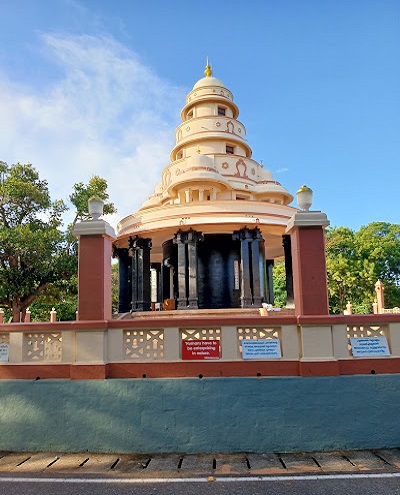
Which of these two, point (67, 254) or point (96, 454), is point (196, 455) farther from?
point (67, 254)

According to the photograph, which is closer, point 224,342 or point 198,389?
point 198,389

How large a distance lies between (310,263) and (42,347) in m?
4.89

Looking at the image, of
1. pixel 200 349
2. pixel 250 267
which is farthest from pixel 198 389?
pixel 250 267

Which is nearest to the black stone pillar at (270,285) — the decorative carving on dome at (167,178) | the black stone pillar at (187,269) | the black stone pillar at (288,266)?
the black stone pillar at (288,266)

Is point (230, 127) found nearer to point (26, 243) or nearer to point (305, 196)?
point (26, 243)

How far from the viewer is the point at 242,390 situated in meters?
6.38

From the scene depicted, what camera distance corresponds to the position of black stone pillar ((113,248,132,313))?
1972cm

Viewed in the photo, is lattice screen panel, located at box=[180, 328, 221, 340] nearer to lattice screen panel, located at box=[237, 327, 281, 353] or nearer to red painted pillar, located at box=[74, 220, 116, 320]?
lattice screen panel, located at box=[237, 327, 281, 353]

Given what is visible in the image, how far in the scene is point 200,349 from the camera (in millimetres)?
6648

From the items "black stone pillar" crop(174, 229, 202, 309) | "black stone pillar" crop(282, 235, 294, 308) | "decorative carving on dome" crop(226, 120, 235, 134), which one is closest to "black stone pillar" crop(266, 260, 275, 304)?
"black stone pillar" crop(282, 235, 294, 308)

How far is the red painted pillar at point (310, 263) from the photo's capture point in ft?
22.1

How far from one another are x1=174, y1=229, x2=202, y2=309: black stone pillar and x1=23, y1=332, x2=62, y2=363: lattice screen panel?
8829 mm

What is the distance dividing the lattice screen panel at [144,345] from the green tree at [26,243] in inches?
625

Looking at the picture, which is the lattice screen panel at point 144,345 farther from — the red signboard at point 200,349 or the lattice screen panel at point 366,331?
the lattice screen panel at point 366,331
